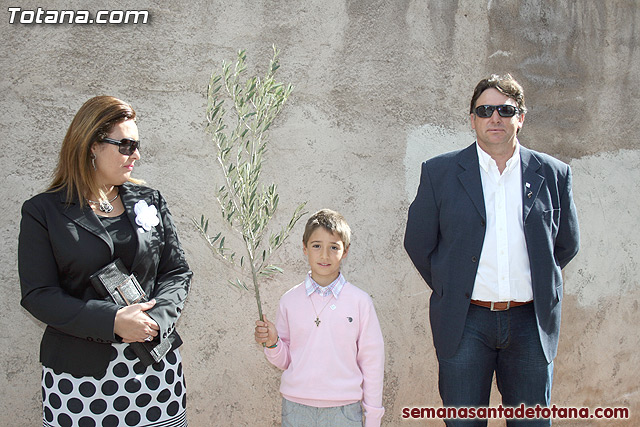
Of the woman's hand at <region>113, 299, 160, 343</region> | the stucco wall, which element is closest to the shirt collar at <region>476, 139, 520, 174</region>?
the stucco wall

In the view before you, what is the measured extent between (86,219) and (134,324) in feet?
1.73

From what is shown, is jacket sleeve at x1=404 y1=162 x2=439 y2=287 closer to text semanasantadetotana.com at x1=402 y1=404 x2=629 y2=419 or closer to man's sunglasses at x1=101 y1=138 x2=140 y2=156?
text semanasantadetotana.com at x1=402 y1=404 x2=629 y2=419

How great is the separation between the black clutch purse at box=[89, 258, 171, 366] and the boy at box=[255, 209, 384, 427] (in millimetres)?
511

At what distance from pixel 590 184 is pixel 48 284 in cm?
392

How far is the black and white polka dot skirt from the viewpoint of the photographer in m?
2.70

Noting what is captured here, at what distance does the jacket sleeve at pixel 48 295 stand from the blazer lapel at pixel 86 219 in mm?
98

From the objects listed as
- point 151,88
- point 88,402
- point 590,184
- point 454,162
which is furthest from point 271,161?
point 590,184

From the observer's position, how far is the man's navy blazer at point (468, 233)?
3.07m

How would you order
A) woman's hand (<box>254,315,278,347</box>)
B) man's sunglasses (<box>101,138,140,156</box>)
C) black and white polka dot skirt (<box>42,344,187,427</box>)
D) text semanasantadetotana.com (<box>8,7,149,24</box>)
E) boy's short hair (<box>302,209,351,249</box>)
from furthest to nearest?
text semanasantadetotana.com (<box>8,7,149,24</box>), boy's short hair (<box>302,209,351,249</box>), woman's hand (<box>254,315,278,347</box>), man's sunglasses (<box>101,138,140,156</box>), black and white polka dot skirt (<box>42,344,187,427</box>)

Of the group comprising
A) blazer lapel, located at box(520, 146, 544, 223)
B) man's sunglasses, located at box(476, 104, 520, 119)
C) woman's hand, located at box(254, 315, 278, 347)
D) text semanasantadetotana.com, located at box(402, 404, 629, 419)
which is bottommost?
text semanasantadetotana.com, located at box(402, 404, 629, 419)

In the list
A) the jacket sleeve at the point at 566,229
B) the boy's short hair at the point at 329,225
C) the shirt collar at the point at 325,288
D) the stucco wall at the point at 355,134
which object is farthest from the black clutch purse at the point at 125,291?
the jacket sleeve at the point at 566,229

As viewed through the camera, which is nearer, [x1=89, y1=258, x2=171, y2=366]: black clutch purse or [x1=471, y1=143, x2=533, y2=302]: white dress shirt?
[x1=89, y1=258, x2=171, y2=366]: black clutch purse

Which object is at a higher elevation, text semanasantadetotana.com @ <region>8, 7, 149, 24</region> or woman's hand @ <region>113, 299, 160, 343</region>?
text semanasantadetotana.com @ <region>8, 7, 149, 24</region>

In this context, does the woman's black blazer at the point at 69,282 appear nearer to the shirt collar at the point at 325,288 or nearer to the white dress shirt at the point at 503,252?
the shirt collar at the point at 325,288
